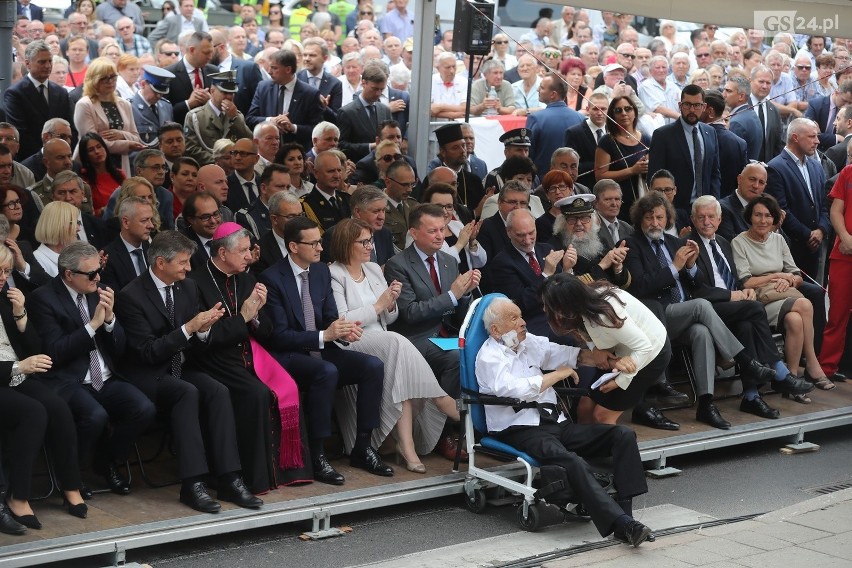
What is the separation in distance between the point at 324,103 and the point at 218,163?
2277mm

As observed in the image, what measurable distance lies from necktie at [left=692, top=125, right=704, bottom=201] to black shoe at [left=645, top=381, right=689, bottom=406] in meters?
2.37

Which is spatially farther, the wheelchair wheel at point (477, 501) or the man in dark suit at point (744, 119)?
the man in dark suit at point (744, 119)

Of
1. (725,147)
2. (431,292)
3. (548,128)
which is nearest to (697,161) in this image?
(725,147)

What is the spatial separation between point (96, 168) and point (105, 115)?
3.23 ft

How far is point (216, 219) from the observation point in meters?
8.86

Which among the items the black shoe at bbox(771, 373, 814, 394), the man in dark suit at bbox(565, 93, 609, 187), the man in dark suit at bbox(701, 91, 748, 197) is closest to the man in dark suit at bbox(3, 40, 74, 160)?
the man in dark suit at bbox(565, 93, 609, 187)

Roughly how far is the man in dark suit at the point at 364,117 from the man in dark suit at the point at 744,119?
3.84 metres

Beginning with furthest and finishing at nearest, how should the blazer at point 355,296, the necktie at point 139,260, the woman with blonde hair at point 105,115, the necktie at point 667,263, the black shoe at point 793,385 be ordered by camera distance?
1. the woman with blonde hair at point 105,115
2. the black shoe at point 793,385
3. the necktie at point 667,263
4. the blazer at point 355,296
5. the necktie at point 139,260

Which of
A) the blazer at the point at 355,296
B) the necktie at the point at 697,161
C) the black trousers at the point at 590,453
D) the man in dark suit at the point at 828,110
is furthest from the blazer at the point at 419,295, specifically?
the man in dark suit at the point at 828,110

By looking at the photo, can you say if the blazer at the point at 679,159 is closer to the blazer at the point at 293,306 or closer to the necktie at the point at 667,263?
the necktie at the point at 667,263

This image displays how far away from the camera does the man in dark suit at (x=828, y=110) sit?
49.4 feet

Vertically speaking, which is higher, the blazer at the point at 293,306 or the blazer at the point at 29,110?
the blazer at the point at 29,110

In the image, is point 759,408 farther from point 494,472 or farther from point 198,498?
point 198,498

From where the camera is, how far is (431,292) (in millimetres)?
8930
